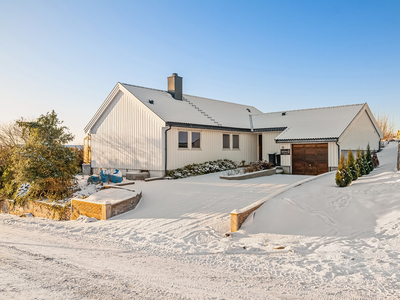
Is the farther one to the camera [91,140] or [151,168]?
[91,140]

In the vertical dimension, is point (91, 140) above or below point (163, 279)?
above

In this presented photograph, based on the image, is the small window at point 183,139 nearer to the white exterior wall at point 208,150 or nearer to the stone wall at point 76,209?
the white exterior wall at point 208,150

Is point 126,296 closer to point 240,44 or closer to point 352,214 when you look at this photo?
point 352,214

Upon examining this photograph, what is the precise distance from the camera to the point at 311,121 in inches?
891

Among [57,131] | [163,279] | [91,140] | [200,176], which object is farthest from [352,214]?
[57,131]

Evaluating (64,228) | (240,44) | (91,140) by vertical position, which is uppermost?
(240,44)

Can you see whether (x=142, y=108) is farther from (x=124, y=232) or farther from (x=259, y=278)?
(x=259, y=278)

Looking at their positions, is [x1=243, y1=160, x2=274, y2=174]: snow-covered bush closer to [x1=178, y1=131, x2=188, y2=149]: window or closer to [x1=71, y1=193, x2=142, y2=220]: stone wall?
[x1=178, y1=131, x2=188, y2=149]: window

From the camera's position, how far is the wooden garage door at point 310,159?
19406mm

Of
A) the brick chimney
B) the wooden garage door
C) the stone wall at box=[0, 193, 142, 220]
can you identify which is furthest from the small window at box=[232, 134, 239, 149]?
the stone wall at box=[0, 193, 142, 220]

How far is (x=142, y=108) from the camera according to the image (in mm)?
19188

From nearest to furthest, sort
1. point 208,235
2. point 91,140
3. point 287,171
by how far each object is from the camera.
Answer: point 208,235
point 287,171
point 91,140

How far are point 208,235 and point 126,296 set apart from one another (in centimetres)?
364

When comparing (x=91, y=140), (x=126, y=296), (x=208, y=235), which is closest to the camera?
(x=126, y=296)
